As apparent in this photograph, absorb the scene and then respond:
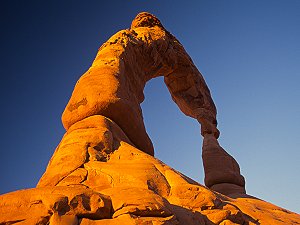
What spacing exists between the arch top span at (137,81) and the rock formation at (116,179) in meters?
0.02

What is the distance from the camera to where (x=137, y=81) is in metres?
7.77

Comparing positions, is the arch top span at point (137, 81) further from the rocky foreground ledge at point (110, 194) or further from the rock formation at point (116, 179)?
the rocky foreground ledge at point (110, 194)

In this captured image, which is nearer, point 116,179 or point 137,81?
point 116,179

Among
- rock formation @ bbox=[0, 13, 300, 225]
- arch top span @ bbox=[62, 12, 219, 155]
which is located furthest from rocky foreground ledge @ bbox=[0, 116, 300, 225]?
arch top span @ bbox=[62, 12, 219, 155]

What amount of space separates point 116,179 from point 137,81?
444 centimetres

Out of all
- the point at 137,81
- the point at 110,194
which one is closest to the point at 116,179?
the point at 110,194

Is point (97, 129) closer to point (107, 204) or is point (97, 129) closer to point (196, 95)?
point (107, 204)

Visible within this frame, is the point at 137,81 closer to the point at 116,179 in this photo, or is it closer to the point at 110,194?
the point at 116,179

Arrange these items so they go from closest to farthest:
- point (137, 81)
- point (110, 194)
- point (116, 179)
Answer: point (110, 194), point (116, 179), point (137, 81)

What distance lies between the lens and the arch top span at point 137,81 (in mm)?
5246

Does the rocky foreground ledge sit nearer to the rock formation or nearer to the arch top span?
the rock formation

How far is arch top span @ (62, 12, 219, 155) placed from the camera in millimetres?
5246

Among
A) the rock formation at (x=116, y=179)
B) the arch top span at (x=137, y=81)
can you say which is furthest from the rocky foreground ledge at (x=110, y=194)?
the arch top span at (x=137, y=81)

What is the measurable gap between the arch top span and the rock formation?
0.07 feet
